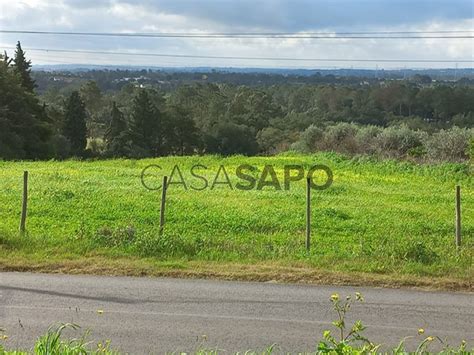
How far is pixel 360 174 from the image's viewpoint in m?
25.0

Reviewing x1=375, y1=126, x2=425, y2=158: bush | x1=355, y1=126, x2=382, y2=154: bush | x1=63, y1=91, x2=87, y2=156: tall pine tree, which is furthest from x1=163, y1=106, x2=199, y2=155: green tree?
x1=375, y1=126, x2=425, y2=158: bush

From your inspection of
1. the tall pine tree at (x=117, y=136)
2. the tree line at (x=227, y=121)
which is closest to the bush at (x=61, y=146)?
the tree line at (x=227, y=121)

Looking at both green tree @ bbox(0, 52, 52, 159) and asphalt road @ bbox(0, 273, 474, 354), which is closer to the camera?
asphalt road @ bbox(0, 273, 474, 354)

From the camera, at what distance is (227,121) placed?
2372 inches

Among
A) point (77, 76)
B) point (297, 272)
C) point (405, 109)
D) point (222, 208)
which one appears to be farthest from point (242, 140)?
point (77, 76)

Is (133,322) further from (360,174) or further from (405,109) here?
(405,109)

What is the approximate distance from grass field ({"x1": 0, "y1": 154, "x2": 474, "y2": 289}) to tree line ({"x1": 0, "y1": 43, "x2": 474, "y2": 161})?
12.3 meters

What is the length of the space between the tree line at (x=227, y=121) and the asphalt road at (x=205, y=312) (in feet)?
78.0

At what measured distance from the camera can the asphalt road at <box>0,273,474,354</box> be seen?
22.9 ft

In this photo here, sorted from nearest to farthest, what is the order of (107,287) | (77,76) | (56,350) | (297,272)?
(56,350)
(107,287)
(297,272)
(77,76)

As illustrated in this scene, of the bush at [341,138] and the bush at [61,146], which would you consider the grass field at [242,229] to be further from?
the bush at [61,146]

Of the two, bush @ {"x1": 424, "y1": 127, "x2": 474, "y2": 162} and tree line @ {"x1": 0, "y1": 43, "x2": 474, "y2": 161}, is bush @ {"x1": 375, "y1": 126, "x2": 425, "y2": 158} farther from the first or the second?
bush @ {"x1": 424, "y1": 127, "x2": 474, "y2": 162}

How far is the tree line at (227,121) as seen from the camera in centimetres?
3712

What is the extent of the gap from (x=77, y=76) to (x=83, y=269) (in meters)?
113
